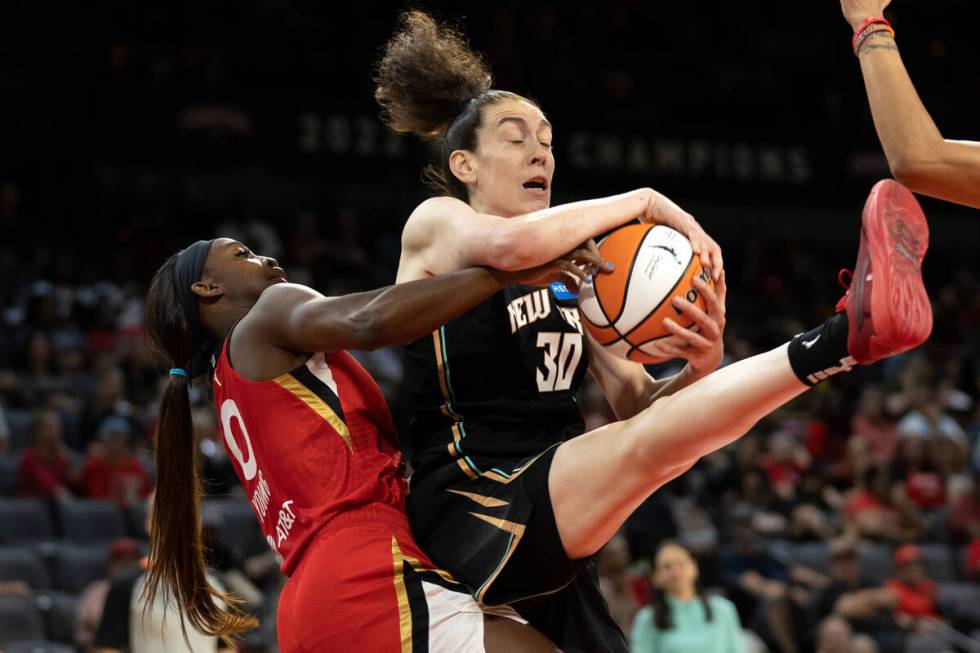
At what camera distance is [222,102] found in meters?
13.3

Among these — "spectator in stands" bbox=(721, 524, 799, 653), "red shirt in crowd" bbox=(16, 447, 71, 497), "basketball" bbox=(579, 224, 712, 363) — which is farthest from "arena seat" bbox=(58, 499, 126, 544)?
"basketball" bbox=(579, 224, 712, 363)

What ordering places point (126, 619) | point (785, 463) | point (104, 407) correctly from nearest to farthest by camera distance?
point (126, 619)
point (104, 407)
point (785, 463)

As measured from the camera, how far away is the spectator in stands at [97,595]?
702 centimetres

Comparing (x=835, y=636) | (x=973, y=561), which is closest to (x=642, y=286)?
(x=835, y=636)

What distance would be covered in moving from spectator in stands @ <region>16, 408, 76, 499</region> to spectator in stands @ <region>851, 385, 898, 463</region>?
6.87 meters

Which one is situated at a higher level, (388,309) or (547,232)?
(547,232)

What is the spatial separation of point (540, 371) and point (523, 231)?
549 mm

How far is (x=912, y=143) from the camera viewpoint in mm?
2998

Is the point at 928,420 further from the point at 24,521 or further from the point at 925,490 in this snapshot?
the point at 24,521

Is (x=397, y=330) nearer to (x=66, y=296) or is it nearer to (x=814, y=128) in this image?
(x=66, y=296)

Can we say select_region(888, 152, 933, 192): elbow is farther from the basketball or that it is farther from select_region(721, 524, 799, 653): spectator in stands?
select_region(721, 524, 799, 653): spectator in stands

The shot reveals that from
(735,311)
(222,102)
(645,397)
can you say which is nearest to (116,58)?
(222,102)

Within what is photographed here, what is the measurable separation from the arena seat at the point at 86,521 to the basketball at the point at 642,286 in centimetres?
584

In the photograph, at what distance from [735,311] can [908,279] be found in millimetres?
11260
